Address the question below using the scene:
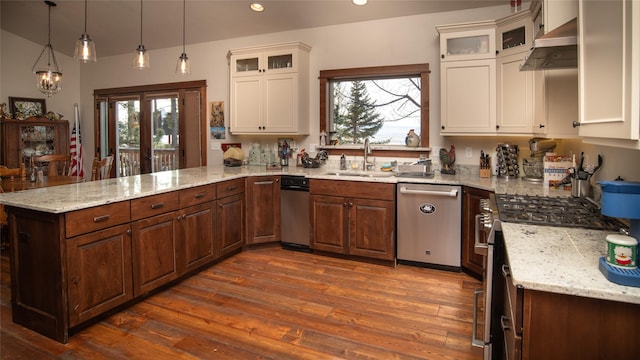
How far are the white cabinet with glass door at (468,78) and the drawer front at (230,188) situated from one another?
2.16m

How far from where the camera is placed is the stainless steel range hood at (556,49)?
1.85 meters

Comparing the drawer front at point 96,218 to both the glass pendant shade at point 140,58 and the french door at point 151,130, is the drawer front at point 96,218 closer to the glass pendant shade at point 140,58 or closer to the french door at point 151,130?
the glass pendant shade at point 140,58

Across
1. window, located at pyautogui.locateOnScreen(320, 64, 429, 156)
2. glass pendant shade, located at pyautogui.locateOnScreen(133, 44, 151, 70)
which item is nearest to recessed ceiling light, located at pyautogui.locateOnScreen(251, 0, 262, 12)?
window, located at pyautogui.locateOnScreen(320, 64, 429, 156)

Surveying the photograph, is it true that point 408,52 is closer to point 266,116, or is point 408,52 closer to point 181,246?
point 266,116

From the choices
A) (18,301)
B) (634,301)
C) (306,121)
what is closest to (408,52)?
(306,121)

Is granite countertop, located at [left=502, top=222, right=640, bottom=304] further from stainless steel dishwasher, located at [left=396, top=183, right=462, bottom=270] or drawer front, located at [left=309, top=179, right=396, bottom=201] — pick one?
drawer front, located at [left=309, top=179, right=396, bottom=201]

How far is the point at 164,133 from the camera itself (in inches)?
232

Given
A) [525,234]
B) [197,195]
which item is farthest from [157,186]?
[525,234]

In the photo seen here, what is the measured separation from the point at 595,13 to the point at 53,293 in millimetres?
3152

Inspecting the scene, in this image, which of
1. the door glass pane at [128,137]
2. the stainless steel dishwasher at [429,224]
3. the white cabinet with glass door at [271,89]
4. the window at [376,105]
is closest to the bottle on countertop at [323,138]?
the window at [376,105]

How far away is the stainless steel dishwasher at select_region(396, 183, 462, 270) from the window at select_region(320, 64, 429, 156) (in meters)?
0.78

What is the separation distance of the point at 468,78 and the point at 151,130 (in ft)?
15.3

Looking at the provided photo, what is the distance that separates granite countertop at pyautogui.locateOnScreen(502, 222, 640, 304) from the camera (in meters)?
1.10

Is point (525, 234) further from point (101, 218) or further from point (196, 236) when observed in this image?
point (196, 236)
